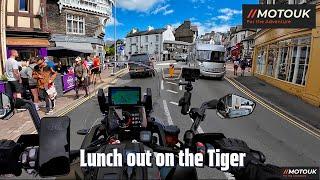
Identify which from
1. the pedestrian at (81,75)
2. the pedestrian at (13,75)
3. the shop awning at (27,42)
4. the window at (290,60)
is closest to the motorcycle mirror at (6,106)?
the pedestrian at (13,75)

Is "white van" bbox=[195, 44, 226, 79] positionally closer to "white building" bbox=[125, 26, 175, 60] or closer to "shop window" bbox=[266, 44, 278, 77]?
"shop window" bbox=[266, 44, 278, 77]

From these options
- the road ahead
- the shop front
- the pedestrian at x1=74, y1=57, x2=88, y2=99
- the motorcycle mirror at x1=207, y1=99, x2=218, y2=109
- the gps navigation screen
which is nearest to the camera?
the motorcycle mirror at x1=207, y1=99, x2=218, y2=109

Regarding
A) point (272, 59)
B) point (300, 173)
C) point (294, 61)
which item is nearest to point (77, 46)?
point (272, 59)

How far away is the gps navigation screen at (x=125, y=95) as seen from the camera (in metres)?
3.53

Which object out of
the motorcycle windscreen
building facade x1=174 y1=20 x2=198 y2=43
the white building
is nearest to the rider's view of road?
the motorcycle windscreen

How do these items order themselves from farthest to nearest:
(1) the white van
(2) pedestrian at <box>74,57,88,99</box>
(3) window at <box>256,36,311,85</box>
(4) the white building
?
(4) the white building, (1) the white van, (3) window at <box>256,36,311,85</box>, (2) pedestrian at <box>74,57,88,99</box>

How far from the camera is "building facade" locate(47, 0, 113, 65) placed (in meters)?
27.4

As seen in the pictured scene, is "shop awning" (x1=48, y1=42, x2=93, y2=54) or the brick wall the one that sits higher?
the brick wall

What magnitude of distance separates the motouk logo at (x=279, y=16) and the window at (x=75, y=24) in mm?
18399

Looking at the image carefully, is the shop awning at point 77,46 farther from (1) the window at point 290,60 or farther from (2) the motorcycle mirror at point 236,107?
(2) the motorcycle mirror at point 236,107

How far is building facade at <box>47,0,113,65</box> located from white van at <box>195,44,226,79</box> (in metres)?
10.1

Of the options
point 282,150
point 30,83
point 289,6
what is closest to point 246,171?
point 282,150

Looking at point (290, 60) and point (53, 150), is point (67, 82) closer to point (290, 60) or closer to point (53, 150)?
point (290, 60)

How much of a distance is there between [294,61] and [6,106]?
1889 centimetres
